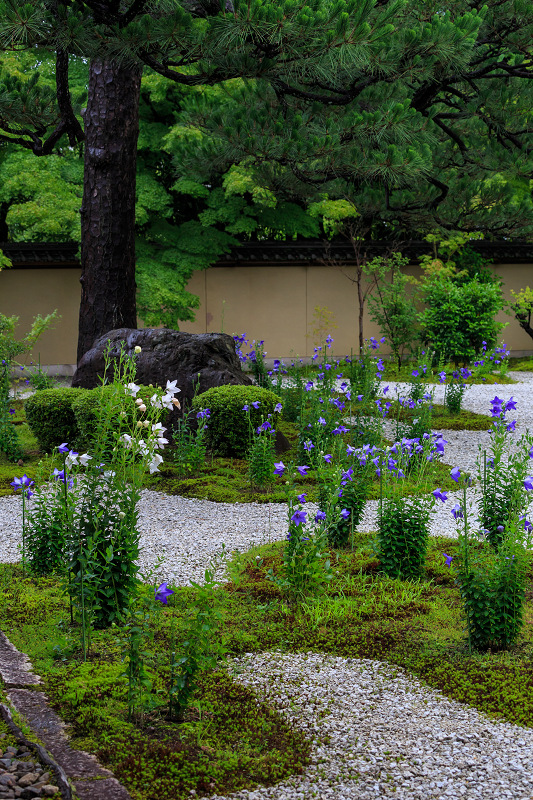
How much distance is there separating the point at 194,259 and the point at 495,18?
649 cm

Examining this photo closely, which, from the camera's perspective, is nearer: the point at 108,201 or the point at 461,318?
the point at 108,201

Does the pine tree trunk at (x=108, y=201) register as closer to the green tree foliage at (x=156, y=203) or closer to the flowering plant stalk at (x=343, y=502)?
the green tree foliage at (x=156, y=203)

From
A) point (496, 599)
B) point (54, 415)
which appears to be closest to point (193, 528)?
point (496, 599)

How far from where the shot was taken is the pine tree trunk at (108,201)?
7.46m

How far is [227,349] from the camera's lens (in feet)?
23.2

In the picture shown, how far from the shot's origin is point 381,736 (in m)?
2.24

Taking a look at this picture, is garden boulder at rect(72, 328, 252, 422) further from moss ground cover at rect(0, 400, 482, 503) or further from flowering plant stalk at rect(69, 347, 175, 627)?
flowering plant stalk at rect(69, 347, 175, 627)

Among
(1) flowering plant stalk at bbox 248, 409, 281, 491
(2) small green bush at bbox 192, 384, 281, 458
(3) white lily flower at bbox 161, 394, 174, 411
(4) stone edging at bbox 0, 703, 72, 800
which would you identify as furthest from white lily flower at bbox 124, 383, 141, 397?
(2) small green bush at bbox 192, 384, 281, 458

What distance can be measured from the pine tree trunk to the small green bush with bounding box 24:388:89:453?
142 centimetres

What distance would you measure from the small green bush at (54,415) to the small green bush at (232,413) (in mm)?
1068

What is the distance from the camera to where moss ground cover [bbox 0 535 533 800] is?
2041 millimetres

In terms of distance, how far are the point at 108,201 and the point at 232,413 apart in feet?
9.51

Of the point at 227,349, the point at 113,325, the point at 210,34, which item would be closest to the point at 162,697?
the point at 210,34

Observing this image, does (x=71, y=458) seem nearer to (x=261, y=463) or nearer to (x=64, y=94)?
(x=261, y=463)
